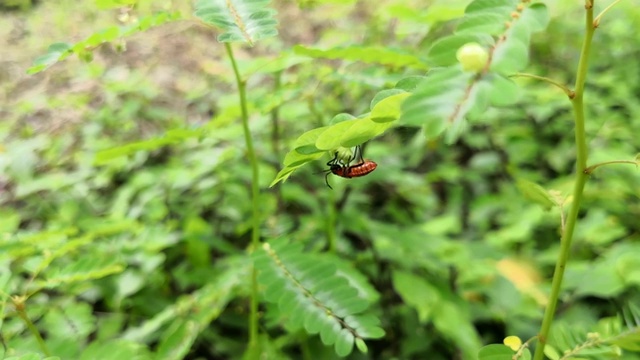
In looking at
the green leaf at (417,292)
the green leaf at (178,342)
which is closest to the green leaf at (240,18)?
the green leaf at (178,342)

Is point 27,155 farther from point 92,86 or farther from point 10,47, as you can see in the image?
point 10,47

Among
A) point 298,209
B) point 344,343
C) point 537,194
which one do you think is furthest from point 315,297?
point 298,209

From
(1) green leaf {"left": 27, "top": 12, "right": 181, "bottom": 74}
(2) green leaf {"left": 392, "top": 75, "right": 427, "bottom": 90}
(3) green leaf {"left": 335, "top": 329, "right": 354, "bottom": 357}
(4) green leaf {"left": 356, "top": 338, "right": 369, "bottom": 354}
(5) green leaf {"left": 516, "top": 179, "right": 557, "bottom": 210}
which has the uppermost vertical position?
(1) green leaf {"left": 27, "top": 12, "right": 181, "bottom": 74}

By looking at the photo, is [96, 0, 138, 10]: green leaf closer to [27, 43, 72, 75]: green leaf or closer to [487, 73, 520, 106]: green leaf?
[27, 43, 72, 75]: green leaf

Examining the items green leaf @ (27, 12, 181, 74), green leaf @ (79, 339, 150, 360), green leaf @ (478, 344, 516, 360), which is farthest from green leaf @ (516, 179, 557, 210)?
green leaf @ (79, 339, 150, 360)

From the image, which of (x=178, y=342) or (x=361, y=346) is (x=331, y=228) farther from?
(x=361, y=346)

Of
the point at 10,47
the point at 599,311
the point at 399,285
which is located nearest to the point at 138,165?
the point at 399,285

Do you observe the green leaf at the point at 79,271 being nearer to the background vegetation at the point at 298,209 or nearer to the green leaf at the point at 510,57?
the background vegetation at the point at 298,209
